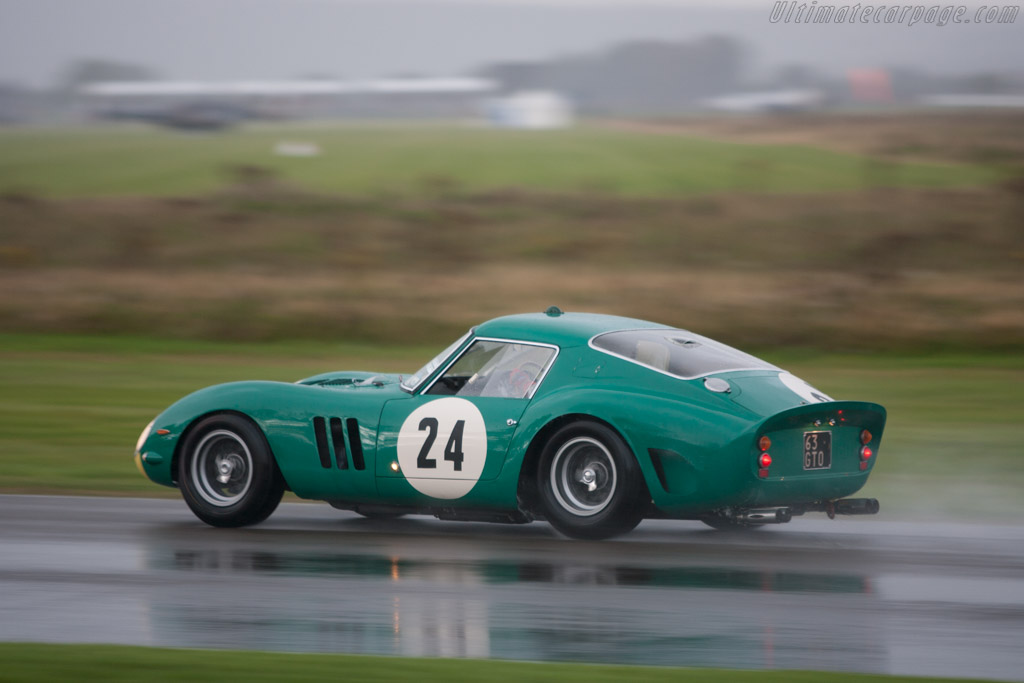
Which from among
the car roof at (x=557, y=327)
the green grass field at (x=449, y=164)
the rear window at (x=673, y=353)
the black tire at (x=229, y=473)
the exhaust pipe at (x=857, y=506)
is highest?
the green grass field at (x=449, y=164)

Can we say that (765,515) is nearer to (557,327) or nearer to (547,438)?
(547,438)

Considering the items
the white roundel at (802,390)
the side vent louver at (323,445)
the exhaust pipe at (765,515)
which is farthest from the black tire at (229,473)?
the white roundel at (802,390)

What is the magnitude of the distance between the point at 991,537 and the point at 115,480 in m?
6.37

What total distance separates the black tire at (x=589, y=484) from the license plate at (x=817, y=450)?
91 cm

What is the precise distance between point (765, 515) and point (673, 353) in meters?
1.04

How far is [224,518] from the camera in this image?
313 inches

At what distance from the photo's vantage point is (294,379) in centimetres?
1647

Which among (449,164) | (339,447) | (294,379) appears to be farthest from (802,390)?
(449,164)

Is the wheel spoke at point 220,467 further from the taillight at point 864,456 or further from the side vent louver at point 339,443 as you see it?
the taillight at point 864,456

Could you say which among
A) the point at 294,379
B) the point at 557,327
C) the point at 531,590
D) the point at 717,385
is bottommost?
the point at 294,379

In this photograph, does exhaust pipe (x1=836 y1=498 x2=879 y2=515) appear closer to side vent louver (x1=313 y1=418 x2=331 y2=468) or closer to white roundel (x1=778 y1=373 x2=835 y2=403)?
white roundel (x1=778 y1=373 x2=835 y2=403)

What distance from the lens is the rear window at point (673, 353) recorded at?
24.3ft

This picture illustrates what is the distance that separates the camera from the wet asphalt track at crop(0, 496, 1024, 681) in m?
5.18

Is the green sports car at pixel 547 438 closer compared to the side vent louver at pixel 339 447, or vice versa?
the green sports car at pixel 547 438
